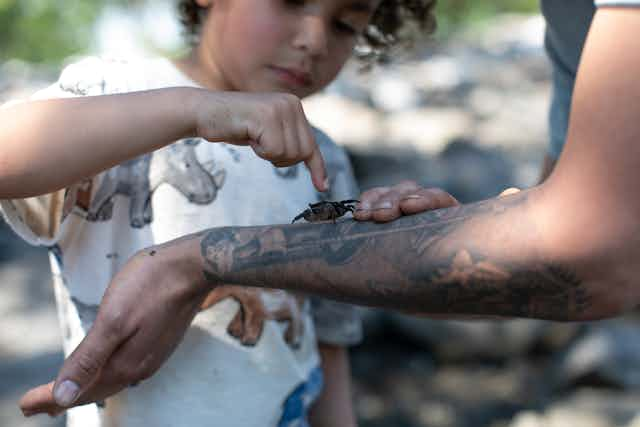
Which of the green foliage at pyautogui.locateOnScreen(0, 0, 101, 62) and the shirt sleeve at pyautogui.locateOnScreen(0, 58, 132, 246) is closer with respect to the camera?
the shirt sleeve at pyautogui.locateOnScreen(0, 58, 132, 246)

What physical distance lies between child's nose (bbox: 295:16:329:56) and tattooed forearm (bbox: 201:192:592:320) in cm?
59

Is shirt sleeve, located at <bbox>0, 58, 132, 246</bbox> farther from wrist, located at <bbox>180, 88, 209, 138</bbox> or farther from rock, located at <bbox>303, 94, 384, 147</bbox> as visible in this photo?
rock, located at <bbox>303, 94, 384, 147</bbox>

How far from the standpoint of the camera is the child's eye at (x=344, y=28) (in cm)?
176

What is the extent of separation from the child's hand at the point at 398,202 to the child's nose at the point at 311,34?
0.57 meters

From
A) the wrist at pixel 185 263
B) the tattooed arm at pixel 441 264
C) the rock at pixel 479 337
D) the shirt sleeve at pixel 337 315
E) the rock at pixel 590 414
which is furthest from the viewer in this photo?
the rock at pixel 479 337

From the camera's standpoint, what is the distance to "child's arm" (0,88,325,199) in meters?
1.18

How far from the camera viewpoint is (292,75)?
5.59 feet

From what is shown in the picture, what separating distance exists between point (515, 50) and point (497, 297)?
7.61m

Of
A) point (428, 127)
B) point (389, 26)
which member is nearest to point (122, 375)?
point (389, 26)

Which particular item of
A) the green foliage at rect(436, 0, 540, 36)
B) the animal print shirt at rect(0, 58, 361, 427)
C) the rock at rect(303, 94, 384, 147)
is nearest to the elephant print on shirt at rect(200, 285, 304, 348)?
the animal print shirt at rect(0, 58, 361, 427)

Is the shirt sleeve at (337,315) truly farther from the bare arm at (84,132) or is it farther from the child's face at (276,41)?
the bare arm at (84,132)

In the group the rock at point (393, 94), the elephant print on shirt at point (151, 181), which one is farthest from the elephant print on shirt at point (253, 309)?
the rock at point (393, 94)

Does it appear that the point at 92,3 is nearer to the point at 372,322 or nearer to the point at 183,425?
the point at 372,322

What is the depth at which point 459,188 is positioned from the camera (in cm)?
482
